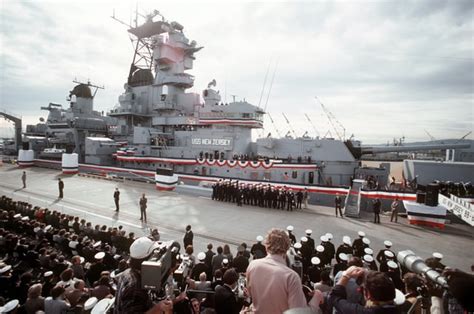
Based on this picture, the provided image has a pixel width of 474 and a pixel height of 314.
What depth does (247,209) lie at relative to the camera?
13.1 meters

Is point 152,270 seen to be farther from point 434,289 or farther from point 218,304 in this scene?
point 434,289

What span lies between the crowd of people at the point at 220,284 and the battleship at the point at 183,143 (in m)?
10.2

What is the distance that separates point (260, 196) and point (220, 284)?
411 inches

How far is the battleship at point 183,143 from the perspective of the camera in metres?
16.7

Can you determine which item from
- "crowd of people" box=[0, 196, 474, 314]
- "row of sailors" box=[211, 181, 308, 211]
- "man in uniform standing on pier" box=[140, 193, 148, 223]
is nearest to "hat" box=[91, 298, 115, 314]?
"crowd of people" box=[0, 196, 474, 314]

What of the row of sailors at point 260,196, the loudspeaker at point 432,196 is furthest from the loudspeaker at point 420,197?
the row of sailors at point 260,196

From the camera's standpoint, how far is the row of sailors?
13414mm

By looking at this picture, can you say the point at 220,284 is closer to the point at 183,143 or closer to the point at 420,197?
the point at 420,197

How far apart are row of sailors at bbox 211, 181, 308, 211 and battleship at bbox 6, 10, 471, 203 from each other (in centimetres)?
125

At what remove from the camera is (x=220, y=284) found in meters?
3.49

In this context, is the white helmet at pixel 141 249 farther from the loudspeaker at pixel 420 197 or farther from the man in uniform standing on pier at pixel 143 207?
the loudspeaker at pixel 420 197

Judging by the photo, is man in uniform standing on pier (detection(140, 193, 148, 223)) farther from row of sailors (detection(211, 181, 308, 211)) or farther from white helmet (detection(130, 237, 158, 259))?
white helmet (detection(130, 237, 158, 259))

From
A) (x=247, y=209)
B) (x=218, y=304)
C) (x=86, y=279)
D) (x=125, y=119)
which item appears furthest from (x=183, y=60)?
(x=218, y=304)

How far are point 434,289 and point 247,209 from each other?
35.7 ft
